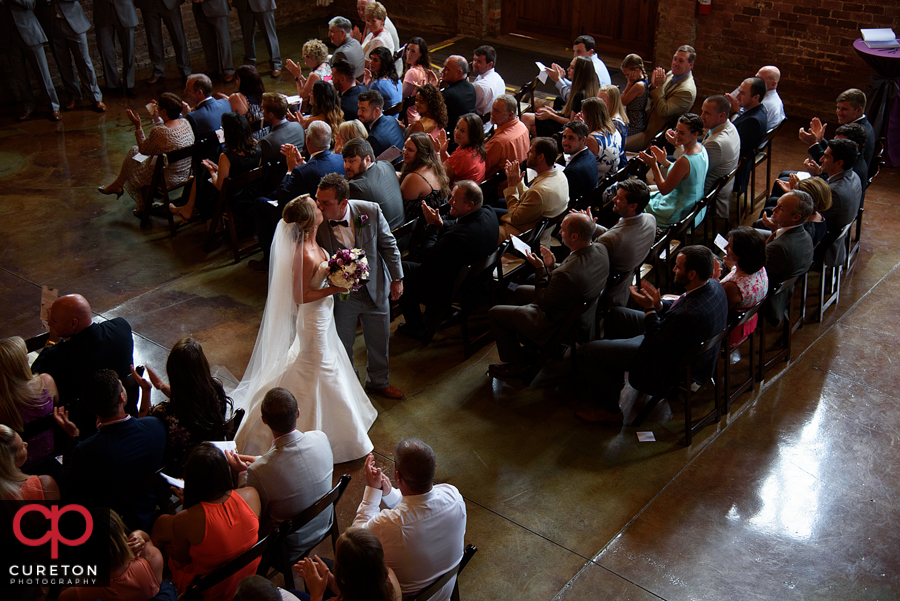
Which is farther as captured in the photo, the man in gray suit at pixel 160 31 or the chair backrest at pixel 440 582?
the man in gray suit at pixel 160 31

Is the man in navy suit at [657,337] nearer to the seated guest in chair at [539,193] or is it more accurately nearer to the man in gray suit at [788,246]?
the man in gray suit at [788,246]

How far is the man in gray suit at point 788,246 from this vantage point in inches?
201

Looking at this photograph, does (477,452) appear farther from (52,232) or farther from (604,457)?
(52,232)

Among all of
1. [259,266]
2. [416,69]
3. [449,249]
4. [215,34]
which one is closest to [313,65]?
[416,69]

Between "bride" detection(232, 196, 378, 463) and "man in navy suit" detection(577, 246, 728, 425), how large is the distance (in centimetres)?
152

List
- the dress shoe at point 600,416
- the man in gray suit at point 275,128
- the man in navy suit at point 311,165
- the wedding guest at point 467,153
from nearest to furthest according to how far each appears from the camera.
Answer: the dress shoe at point 600,416, the man in navy suit at point 311,165, the wedding guest at point 467,153, the man in gray suit at point 275,128

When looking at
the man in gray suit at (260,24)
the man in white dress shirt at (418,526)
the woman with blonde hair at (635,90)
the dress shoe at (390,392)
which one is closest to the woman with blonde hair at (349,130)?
the dress shoe at (390,392)

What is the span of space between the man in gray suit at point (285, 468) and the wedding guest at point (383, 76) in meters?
5.30

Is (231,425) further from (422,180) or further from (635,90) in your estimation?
(635,90)

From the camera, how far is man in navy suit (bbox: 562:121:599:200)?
20.4ft

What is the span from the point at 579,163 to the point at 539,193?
0.70 metres

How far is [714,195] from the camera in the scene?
616 centimetres

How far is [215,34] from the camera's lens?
1109 cm

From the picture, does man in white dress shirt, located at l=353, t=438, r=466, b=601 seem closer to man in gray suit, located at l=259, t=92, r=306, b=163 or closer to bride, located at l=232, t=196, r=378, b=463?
bride, located at l=232, t=196, r=378, b=463
